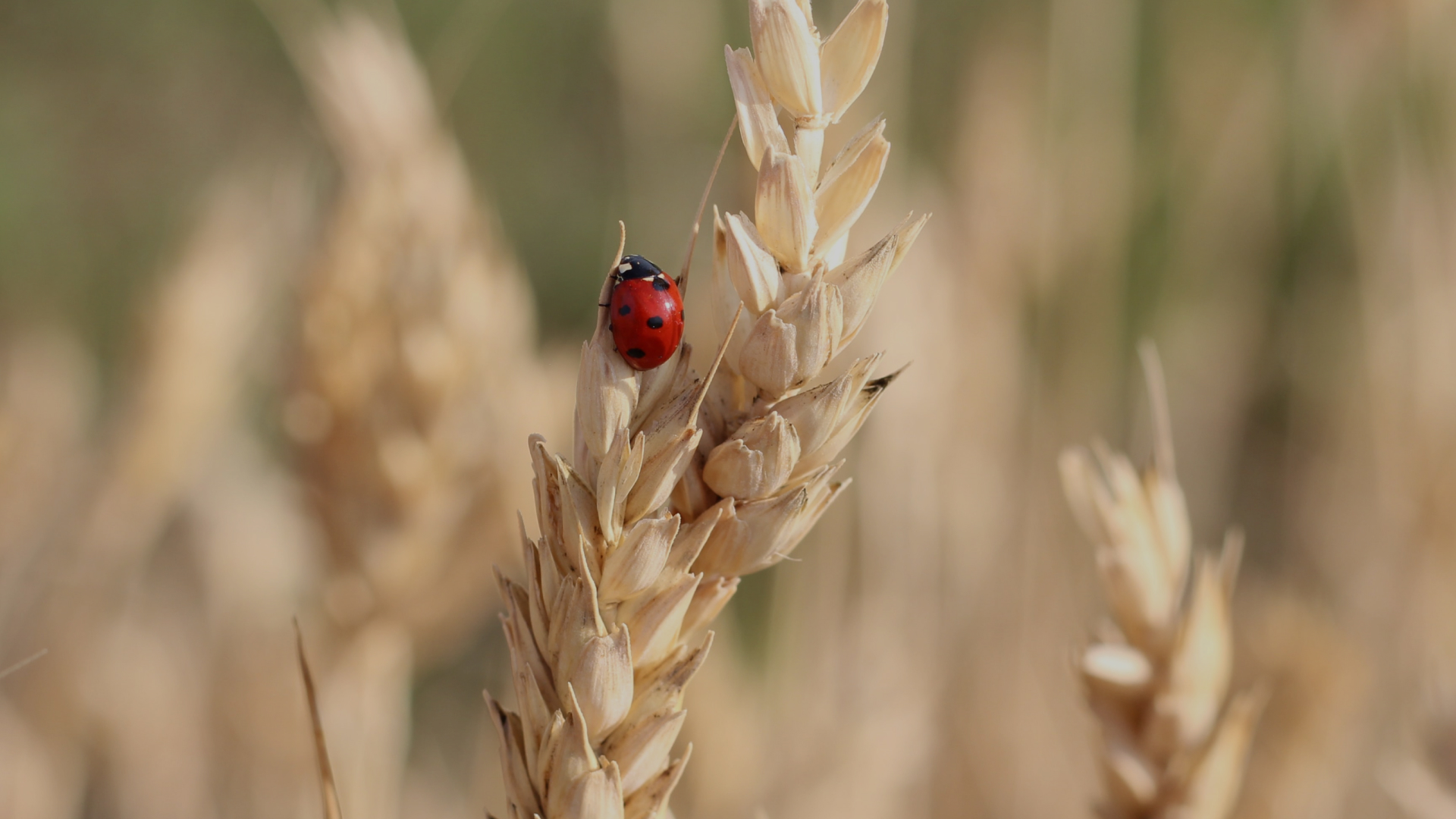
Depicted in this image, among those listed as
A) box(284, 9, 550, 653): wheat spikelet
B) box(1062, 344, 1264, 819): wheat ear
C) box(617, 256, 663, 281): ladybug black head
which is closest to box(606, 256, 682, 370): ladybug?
box(617, 256, 663, 281): ladybug black head

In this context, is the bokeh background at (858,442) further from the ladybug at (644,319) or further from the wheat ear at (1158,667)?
the ladybug at (644,319)

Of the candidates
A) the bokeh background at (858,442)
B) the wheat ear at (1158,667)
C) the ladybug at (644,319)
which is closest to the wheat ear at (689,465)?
the ladybug at (644,319)

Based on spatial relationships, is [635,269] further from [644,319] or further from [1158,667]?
[1158,667]

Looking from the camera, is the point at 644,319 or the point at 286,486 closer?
the point at 644,319

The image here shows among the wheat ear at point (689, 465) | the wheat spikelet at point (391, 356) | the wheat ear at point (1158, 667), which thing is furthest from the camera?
the wheat spikelet at point (391, 356)

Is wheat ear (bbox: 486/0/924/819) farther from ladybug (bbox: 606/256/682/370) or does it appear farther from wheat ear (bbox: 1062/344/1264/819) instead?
wheat ear (bbox: 1062/344/1264/819)

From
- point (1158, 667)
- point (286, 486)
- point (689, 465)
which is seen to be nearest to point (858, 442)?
point (286, 486)
